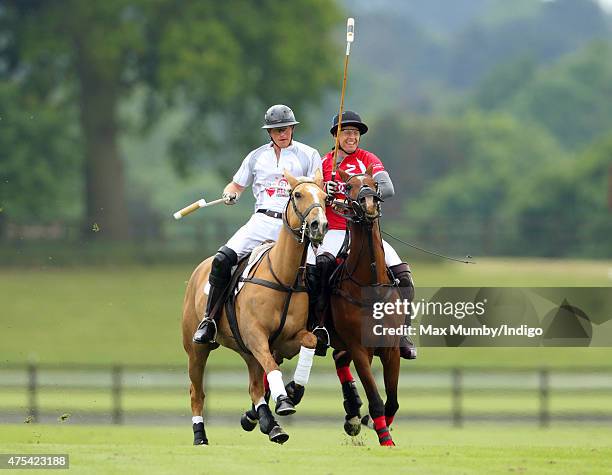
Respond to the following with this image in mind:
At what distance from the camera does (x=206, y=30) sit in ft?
149

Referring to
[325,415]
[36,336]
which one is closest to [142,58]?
[36,336]

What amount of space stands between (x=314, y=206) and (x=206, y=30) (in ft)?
112

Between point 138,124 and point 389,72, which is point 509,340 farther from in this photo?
point 389,72

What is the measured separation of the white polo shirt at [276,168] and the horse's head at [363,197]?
0.66 metres

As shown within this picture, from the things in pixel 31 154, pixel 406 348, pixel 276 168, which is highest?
pixel 31 154

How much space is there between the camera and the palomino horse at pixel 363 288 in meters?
12.9

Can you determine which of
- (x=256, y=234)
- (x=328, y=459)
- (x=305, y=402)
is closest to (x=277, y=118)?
(x=256, y=234)

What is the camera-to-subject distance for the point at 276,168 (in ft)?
44.7

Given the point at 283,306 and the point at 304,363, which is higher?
the point at 283,306

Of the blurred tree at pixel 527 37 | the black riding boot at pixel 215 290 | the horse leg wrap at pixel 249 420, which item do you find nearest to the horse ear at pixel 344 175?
the black riding boot at pixel 215 290

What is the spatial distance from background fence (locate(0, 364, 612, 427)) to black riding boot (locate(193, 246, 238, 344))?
25.4 feet

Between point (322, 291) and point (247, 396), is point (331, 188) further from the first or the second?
point (247, 396)

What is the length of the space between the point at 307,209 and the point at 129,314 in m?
32.0

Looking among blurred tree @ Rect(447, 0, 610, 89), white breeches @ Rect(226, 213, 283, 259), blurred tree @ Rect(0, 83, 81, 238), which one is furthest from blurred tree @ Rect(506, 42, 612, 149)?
white breeches @ Rect(226, 213, 283, 259)
